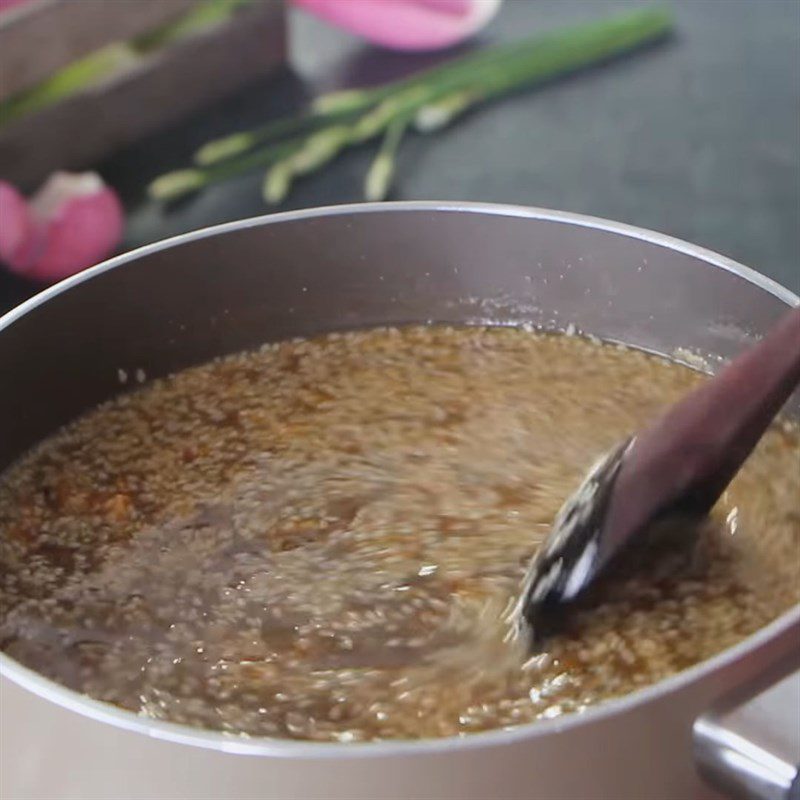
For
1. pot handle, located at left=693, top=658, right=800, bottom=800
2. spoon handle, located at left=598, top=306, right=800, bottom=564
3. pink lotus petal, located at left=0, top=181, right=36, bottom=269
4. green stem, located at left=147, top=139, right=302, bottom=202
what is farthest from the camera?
green stem, located at left=147, top=139, right=302, bottom=202

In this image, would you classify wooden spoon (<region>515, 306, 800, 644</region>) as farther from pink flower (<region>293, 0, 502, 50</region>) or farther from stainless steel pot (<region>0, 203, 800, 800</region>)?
pink flower (<region>293, 0, 502, 50</region>)

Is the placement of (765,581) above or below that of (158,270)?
below

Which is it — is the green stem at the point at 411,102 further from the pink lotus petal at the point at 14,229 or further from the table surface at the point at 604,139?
the pink lotus petal at the point at 14,229

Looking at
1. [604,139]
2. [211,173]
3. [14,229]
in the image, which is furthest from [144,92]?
[604,139]

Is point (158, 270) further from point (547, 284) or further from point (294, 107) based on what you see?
point (294, 107)

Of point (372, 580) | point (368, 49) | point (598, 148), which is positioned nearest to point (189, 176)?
point (368, 49)

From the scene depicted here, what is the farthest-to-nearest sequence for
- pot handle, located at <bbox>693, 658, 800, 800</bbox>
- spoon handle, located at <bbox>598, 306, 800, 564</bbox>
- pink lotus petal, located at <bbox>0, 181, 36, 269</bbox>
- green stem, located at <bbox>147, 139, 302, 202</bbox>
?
1. green stem, located at <bbox>147, 139, 302, 202</bbox>
2. pink lotus petal, located at <bbox>0, 181, 36, 269</bbox>
3. spoon handle, located at <bbox>598, 306, 800, 564</bbox>
4. pot handle, located at <bbox>693, 658, 800, 800</bbox>

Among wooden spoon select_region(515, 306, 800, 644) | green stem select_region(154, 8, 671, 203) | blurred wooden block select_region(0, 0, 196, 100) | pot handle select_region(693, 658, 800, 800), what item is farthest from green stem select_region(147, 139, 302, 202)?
pot handle select_region(693, 658, 800, 800)
